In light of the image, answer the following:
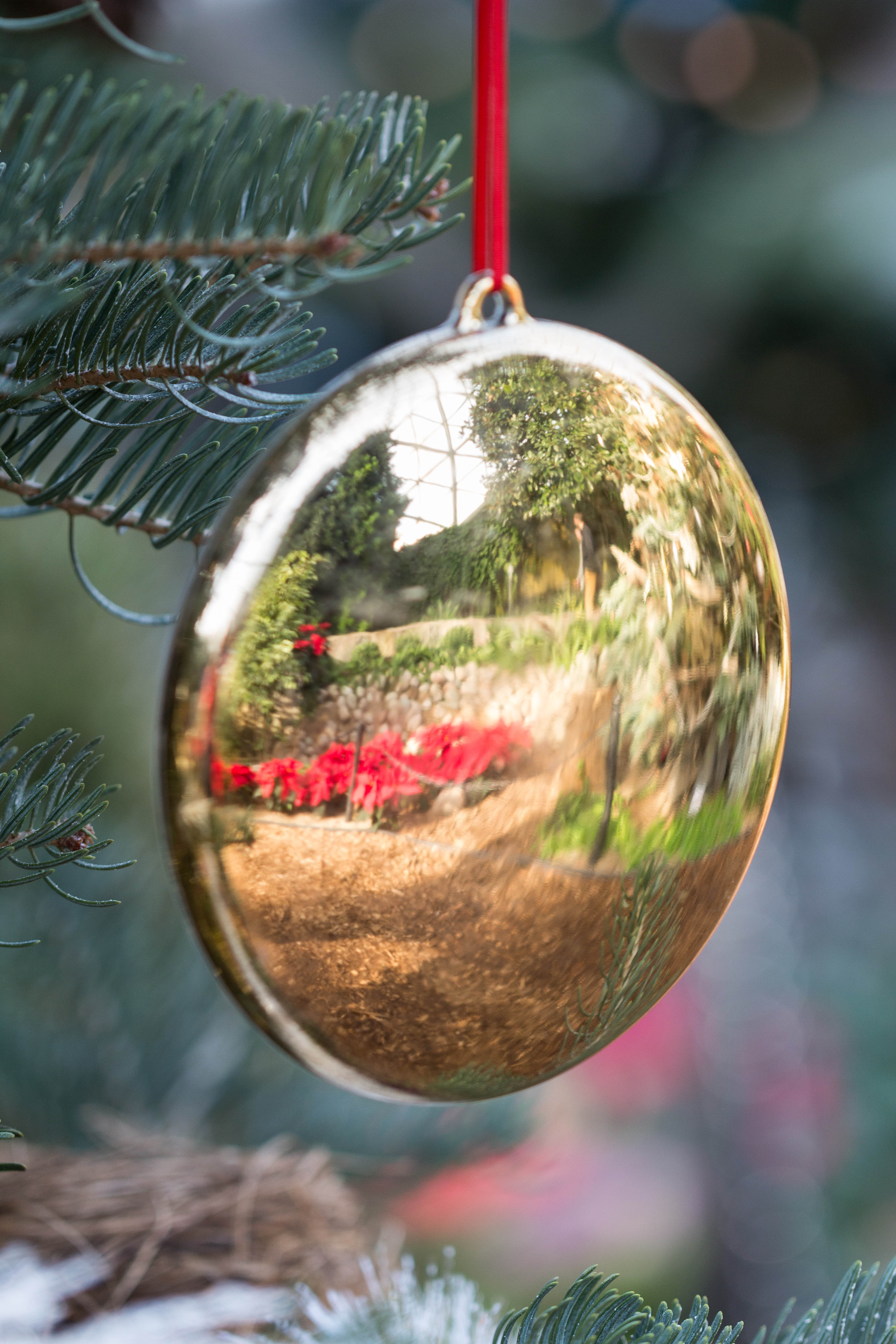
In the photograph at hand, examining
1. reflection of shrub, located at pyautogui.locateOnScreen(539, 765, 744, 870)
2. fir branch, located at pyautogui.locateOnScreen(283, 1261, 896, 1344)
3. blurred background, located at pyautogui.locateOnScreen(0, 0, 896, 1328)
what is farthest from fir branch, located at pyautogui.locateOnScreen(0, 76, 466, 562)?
blurred background, located at pyautogui.locateOnScreen(0, 0, 896, 1328)

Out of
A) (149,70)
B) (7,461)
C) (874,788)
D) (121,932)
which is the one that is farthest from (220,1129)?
(874,788)

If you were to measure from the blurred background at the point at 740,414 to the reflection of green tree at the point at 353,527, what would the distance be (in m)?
0.99

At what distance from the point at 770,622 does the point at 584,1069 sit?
116cm

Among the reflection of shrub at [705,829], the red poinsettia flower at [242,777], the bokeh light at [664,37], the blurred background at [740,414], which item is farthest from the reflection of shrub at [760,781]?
the bokeh light at [664,37]

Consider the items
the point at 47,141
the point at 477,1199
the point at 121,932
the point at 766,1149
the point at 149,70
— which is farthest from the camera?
the point at 766,1149

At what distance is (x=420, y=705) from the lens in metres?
0.19

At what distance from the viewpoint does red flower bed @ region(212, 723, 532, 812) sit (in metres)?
0.19

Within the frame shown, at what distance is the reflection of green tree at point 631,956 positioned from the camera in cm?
21

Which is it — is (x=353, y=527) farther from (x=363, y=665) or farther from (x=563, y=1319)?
(x=563, y=1319)

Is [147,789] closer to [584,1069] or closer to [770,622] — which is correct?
[770,622]

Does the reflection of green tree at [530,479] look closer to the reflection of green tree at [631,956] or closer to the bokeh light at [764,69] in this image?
the reflection of green tree at [631,956]

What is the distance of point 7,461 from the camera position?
24cm

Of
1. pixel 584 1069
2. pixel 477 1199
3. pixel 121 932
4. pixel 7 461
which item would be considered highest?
pixel 7 461

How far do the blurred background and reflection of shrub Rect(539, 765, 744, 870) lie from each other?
0.94 m
